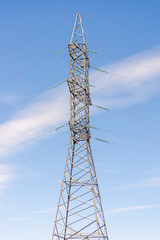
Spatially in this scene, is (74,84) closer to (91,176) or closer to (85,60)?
(85,60)

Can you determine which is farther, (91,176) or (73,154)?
(73,154)

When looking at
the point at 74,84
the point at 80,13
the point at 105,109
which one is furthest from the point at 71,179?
the point at 80,13

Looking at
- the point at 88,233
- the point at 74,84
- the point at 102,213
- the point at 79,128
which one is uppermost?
the point at 74,84

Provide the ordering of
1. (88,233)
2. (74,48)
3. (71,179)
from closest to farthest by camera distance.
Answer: (88,233) < (71,179) < (74,48)

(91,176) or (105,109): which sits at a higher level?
(105,109)

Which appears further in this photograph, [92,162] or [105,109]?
[105,109]

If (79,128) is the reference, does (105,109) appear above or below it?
above

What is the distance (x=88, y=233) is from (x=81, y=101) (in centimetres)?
1477

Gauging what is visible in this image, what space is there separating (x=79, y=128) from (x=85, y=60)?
29.2 ft

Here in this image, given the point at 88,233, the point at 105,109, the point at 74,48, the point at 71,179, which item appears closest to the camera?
the point at 88,233

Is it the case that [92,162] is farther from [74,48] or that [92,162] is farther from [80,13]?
[80,13]

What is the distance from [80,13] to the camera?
123 ft

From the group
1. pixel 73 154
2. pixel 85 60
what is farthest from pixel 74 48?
pixel 73 154

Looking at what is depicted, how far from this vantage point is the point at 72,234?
29.1m
